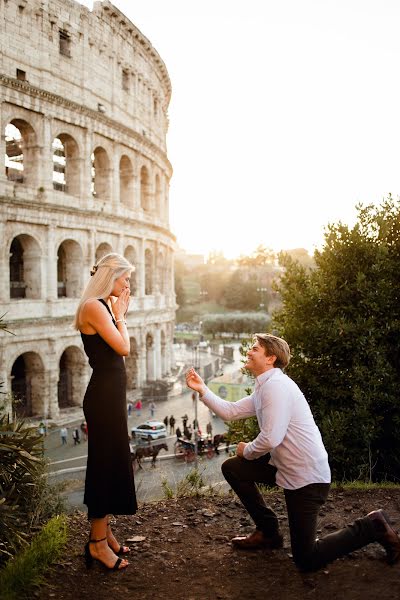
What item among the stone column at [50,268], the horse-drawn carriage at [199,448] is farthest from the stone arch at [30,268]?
the horse-drawn carriage at [199,448]

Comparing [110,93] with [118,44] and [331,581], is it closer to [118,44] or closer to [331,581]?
[118,44]

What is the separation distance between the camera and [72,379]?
2317 centimetres

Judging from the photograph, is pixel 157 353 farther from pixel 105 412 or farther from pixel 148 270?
pixel 105 412

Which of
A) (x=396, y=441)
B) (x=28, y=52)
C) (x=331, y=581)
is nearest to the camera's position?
(x=331, y=581)

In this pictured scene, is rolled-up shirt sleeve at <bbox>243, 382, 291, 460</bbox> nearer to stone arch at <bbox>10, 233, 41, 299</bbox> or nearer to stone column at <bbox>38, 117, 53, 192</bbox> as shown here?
stone arch at <bbox>10, 233, 41, 299</bbox>

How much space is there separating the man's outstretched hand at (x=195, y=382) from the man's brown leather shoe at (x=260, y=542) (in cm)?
120

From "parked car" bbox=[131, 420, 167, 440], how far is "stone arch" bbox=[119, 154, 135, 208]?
447 inches

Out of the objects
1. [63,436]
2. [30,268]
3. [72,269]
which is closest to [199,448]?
[63,436]

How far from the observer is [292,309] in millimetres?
8656

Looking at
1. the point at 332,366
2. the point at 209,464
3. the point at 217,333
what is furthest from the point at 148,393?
the point at 217,333

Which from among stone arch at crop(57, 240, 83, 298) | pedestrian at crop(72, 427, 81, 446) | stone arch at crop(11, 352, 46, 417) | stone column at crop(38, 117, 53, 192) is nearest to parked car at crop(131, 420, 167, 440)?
pedestrian at crop(72, 427, 81, 446)

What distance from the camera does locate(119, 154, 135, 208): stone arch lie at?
2628cm

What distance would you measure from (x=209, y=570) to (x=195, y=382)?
1.39 metres

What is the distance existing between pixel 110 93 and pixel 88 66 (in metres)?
1.75
